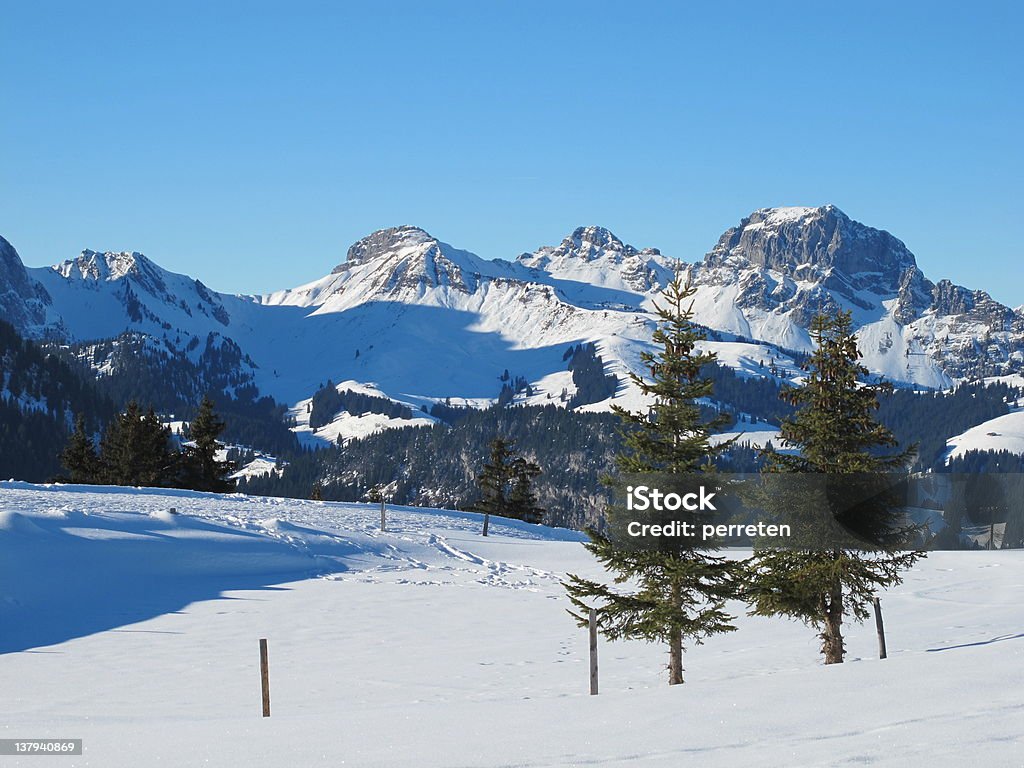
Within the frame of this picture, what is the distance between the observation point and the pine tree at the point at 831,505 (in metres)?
26.6

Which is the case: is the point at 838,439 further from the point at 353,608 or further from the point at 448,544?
the point at 448,544

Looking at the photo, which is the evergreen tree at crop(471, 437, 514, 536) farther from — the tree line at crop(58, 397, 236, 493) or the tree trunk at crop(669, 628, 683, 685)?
the tree trunk at crop(669, 628, 683, 685)

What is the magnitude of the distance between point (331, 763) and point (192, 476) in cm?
7103

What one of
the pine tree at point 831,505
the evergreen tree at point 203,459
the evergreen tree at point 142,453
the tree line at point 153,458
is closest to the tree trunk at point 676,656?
the pine tree at point 831,505

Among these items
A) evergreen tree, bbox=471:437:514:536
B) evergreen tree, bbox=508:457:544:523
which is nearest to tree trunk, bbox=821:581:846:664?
evergreen tree, bbox=471:437:514:536

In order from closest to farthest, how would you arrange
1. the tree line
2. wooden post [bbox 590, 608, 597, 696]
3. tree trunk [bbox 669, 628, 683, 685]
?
wooden post [bbox 590, 608, 597, 696] → tree trunk [bbox 669, 628, 683, 685] → the tree line

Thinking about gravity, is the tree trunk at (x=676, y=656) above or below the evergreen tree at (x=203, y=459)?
below

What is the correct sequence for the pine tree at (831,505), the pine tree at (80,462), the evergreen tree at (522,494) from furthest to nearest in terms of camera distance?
1. the pine tree at (80,462)
2. the evergreen tree at (522,494)
3. the pine tree at (831,505)

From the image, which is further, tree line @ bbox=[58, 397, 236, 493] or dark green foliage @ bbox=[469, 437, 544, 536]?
dark green foliage @ bbox=[469, 437, 544, 536]

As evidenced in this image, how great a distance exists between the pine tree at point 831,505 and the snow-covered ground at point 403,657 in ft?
6.86

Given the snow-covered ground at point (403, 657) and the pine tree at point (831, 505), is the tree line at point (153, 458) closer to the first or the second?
the snow-covered ground at point (403, 657)

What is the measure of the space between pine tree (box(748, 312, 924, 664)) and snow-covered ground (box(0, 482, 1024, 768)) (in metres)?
2.09

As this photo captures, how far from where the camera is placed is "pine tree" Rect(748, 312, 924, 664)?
26562 mm
